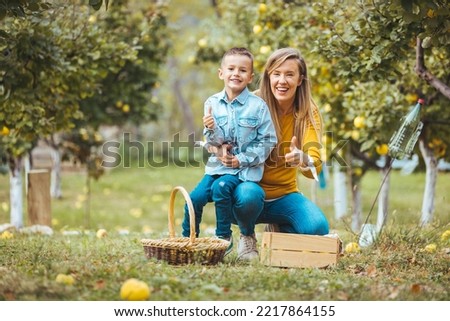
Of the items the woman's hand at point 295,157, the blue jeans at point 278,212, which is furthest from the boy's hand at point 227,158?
the woman's hand at point 295,157

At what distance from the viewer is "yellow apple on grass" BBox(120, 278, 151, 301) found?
3.22 m

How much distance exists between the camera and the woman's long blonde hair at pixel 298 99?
473 cm

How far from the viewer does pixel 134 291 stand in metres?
3.22

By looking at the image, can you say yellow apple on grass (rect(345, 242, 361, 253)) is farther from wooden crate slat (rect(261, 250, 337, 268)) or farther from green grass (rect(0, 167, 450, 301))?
wooden crate slat (rect(261, 250, 337, 268))

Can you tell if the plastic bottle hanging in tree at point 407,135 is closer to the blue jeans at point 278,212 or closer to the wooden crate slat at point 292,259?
the blue jeans at point 278,212

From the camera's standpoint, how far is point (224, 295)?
3.38 meters

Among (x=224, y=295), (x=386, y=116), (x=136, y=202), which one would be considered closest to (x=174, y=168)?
(x=136, y=202)

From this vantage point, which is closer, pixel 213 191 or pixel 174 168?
pixel 213 191

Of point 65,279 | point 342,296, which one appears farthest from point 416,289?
point 65,279

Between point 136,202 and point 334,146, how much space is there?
6.40 meters

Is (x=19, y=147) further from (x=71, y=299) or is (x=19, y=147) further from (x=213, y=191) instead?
(x=71, y=299)

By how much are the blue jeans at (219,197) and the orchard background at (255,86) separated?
0.72ft

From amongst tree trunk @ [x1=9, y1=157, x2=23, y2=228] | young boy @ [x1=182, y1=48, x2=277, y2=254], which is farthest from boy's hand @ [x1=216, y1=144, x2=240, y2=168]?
tree trunk @ [x1=9, y1=157, x2=23, y2=228]

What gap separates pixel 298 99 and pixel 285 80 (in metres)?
0.19
